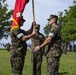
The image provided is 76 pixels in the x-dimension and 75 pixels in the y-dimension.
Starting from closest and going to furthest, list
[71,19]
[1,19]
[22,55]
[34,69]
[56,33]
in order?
1. [56,33]
2. [22,55]
3. [34,69]
4. [71,19]
5. [1,19]

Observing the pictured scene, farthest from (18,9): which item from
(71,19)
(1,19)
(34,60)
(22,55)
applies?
(1,19)

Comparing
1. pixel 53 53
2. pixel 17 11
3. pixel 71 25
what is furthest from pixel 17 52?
pixel 71 25

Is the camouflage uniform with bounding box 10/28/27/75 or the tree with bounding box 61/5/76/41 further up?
the tree with bounding box 61/5/76/41

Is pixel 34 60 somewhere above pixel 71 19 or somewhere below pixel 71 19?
below

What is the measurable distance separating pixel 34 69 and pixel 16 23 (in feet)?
11.5

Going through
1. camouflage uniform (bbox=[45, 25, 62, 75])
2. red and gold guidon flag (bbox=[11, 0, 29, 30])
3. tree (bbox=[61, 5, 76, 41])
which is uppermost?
tree (bbox=[61, 5, 76, 41])

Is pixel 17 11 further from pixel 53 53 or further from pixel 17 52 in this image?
pixel 53 53

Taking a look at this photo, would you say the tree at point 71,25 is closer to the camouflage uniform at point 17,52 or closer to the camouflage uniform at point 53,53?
the camouflage uniform at point 17,52

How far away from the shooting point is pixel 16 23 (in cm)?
1091

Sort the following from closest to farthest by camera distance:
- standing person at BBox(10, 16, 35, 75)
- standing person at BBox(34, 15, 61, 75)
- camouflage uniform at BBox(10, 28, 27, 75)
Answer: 1. standing person at BBox(34, 15, 61, 75)
2. standing person at BBox(10, 16, 35, 75)
3. camouflage uniform at BBox(10, 28, 27, 75)

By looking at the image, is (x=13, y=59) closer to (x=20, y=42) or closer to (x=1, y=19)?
(x=20, y=42)

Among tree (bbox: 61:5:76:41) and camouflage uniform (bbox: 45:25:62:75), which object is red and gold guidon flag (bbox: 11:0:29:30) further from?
tree (bbox: 61:5:76:41)

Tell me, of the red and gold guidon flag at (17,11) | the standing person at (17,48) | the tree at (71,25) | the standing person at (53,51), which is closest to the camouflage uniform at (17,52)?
the standing person at (17,48)

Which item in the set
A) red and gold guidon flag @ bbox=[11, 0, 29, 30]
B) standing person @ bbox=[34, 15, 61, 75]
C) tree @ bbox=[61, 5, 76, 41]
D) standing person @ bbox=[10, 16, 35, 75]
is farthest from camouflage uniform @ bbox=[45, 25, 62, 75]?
tree @ bbox=[61, 5, 76, 41]
